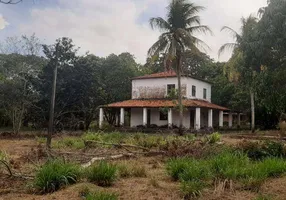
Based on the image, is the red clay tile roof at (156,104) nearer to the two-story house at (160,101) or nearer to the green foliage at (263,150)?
the two-story house at (160,101)

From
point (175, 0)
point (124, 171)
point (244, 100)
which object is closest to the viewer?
point (124, 171)

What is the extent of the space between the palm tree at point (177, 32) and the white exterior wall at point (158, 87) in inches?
306

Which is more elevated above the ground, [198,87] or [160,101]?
[198,87]

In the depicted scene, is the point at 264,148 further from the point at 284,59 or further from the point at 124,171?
the point at 284,59

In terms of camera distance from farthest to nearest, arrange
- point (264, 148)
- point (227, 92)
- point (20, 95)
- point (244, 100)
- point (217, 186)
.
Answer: point (227, 92)
point (244, 100)
point (20, 95)
point (264, 148)
point (217, 186)

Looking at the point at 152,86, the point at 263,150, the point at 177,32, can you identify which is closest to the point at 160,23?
the point at 177,32

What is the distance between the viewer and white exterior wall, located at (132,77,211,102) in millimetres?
36750

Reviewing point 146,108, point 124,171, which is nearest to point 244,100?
point 146,108

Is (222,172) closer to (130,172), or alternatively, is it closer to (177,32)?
(130,172)

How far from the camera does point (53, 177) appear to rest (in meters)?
6.99

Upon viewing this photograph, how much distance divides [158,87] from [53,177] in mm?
30830

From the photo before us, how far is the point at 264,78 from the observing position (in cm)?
1911

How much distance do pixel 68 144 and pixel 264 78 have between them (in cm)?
1080

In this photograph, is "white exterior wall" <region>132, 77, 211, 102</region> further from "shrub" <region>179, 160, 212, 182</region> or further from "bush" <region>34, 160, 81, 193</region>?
"bush" <region>34, 160, 81, 193</region>
